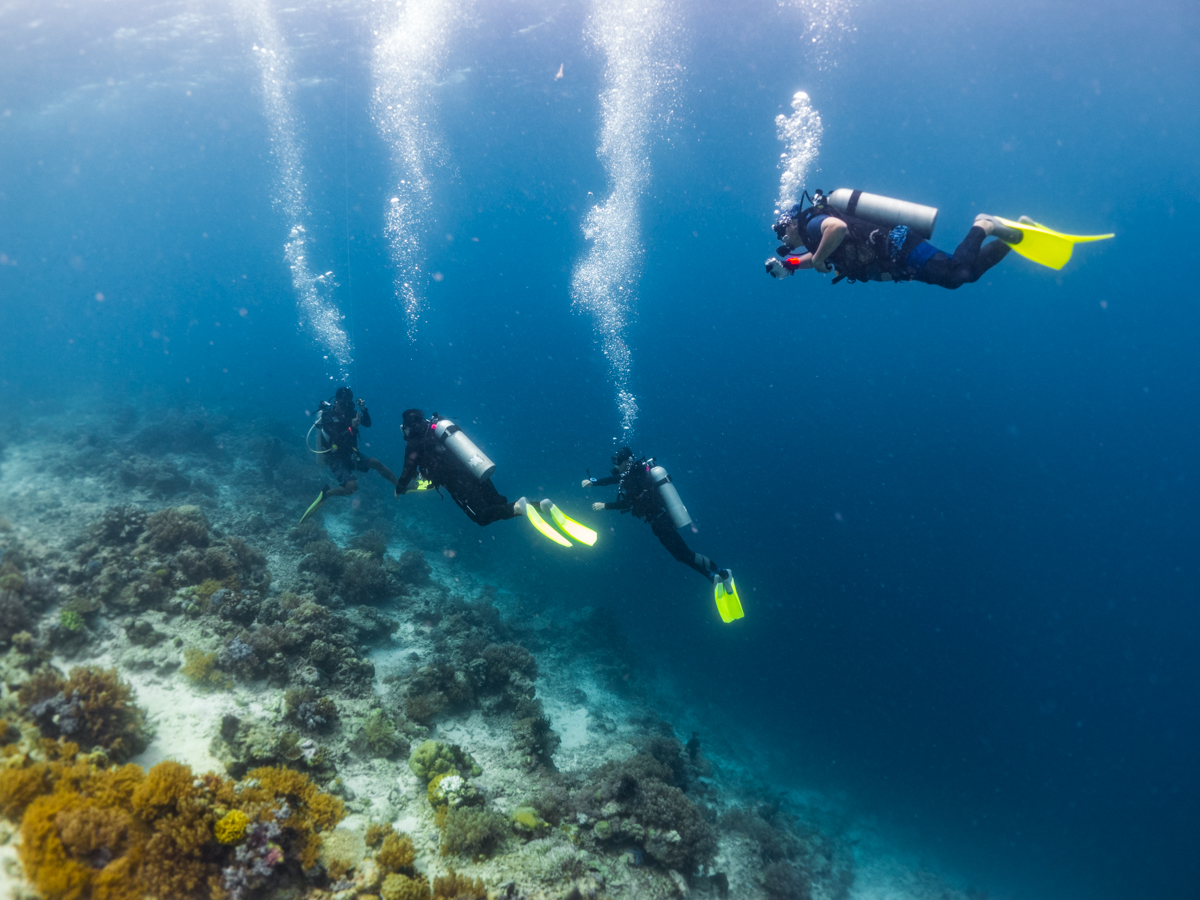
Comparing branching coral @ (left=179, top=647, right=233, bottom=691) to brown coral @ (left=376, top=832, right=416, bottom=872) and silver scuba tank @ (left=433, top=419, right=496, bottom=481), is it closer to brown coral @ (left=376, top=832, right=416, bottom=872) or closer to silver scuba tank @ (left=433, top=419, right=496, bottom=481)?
brown coral @ (left=376, top=832, right=416, bottom=872)

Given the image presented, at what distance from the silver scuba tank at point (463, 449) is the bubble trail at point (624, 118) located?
11019 mm

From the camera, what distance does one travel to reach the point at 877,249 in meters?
5.70

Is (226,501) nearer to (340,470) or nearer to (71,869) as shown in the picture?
(340,470)

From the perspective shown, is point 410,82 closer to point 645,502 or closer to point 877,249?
point 645,502

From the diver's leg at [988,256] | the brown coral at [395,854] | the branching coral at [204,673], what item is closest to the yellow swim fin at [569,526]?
the brown coral at [395,854]

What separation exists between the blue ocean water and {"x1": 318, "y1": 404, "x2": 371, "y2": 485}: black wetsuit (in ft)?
27.7

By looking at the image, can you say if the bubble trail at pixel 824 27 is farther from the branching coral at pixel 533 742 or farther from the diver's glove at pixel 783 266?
the branching coral at pixel 533 742

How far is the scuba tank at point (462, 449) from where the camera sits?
24.2 ft

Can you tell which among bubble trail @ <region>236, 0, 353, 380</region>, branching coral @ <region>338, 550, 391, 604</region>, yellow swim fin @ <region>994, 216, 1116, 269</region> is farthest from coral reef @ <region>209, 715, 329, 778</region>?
bubble trail @ <region>236, 0, 353, 380</region>

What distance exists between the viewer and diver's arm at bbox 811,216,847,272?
17.8 feet

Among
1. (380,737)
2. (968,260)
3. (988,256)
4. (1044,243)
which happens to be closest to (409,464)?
(380,737)

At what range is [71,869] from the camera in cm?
335

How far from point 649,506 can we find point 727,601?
252 cm

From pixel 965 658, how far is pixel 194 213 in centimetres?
16063
